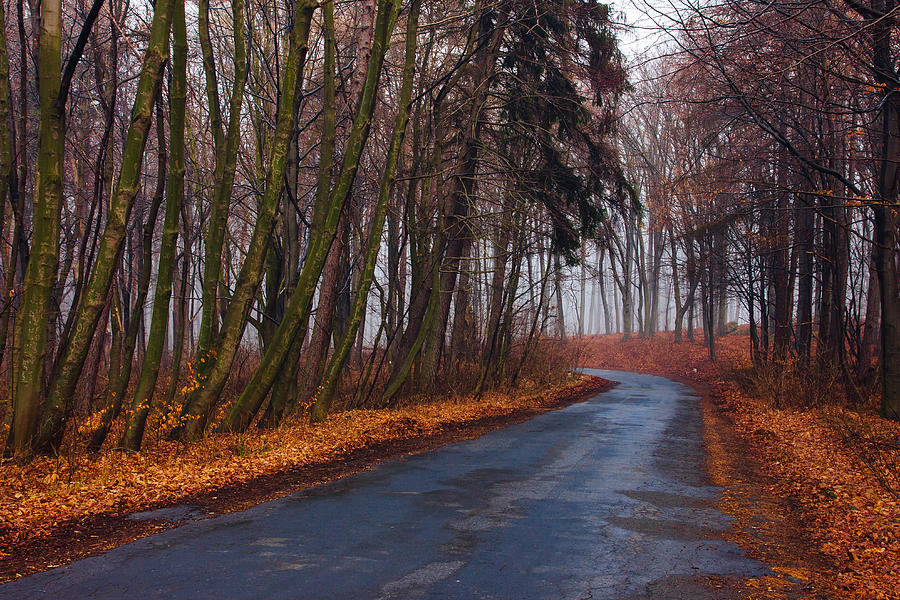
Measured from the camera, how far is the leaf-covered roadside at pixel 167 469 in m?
6.46

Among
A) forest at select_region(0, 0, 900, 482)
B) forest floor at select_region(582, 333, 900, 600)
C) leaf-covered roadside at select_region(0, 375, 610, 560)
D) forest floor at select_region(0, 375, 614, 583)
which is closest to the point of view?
forest floor at select_region(582, 333, 900, 600)

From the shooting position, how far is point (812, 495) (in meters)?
8.20

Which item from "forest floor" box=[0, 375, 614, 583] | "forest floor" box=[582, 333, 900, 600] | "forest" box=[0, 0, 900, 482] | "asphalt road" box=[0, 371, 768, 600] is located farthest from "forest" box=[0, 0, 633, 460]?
"forest floor" box=[582, 333, 900, 600]

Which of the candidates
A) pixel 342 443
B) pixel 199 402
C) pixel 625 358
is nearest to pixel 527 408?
pixel 342 443

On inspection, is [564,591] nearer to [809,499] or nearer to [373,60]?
→ [809,499]

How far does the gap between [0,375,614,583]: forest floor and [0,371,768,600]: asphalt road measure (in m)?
0.39

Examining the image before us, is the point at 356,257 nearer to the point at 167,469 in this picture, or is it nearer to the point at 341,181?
the point at 341,181

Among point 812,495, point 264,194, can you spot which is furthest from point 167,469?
point 812,495

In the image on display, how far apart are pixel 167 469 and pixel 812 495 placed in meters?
7.22

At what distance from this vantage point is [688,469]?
10000 millimetres

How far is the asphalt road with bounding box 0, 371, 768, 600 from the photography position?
15.5ft

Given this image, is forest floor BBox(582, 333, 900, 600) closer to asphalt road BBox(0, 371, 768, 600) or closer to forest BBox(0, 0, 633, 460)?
asphalt road BBox(0, 371, 768, 600)

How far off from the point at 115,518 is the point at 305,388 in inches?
306

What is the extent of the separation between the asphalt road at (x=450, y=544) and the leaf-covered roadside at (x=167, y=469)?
1058mm
